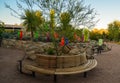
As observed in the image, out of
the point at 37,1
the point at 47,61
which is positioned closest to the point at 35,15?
the point at 37,1

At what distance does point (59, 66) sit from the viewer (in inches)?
247

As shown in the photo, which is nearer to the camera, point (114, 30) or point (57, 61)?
point (57, 61)

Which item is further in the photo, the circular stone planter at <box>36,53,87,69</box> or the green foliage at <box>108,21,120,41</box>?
the green foliage at <box>108,21,120,41</box>

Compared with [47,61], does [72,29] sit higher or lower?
higher

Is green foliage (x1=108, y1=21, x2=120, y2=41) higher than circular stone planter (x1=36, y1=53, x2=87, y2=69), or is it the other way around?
green foliage (x1=108, y1=21, x2=120, y2=41)

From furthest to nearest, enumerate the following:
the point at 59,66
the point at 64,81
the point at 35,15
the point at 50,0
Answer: the point at 35,15
the point at 50,0
the point at 59,66
the point at 64,81

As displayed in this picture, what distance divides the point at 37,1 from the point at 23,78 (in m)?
3.69

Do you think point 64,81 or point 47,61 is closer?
point 64,81

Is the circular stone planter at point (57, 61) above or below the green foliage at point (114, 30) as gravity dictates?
below

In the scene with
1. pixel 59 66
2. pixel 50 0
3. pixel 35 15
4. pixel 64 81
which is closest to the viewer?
pixel 64 81

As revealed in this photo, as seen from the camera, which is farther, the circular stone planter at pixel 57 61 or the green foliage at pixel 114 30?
the green foliage at pixel 114 30

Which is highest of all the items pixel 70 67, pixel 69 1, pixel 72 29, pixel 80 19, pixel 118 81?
pixel 69 1

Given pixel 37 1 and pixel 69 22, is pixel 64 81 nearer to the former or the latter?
pixel 69 22

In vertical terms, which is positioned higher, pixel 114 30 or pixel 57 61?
pixel 114 30
